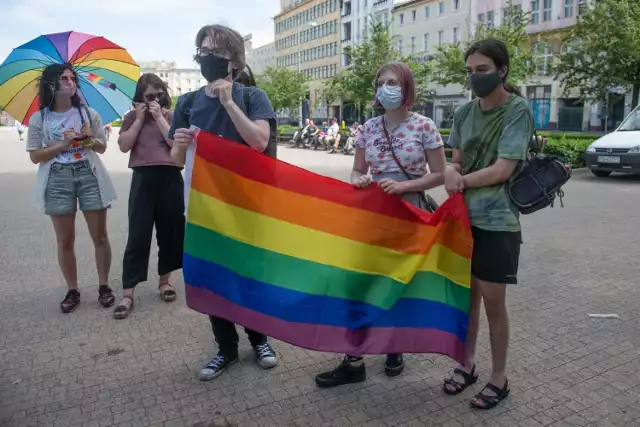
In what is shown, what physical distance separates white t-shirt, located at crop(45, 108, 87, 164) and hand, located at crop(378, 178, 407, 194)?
9.09 feet

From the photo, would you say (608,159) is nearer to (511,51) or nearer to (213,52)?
(213,52)

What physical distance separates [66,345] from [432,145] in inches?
118

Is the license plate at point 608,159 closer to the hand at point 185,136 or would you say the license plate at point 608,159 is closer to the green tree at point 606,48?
the green tree at point 606,48

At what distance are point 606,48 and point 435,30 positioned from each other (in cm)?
3311

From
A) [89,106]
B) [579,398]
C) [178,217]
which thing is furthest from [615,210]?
[89,106]

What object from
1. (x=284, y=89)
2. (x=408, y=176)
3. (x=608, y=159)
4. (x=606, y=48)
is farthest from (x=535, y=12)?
(x=408, y=176)

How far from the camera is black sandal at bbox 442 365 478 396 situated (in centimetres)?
337

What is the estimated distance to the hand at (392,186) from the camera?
3.21 m

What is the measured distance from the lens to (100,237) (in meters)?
4.87

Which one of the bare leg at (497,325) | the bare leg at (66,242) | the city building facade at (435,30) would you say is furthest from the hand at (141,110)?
the city building facade at (435,30)

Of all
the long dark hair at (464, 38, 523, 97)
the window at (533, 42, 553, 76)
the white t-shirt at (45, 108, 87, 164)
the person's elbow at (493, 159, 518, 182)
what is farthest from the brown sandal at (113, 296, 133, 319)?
the window at (533, 42, 553, 76)

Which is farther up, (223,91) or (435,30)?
(435,30)

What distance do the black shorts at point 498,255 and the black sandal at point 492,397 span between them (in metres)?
0.68

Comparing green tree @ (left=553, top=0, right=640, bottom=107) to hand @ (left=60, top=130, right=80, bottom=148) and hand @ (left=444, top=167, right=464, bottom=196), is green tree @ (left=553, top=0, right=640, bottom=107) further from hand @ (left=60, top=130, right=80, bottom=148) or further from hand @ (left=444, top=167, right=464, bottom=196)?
hand @ (left=60, top=130, right=80, bottom=148)
